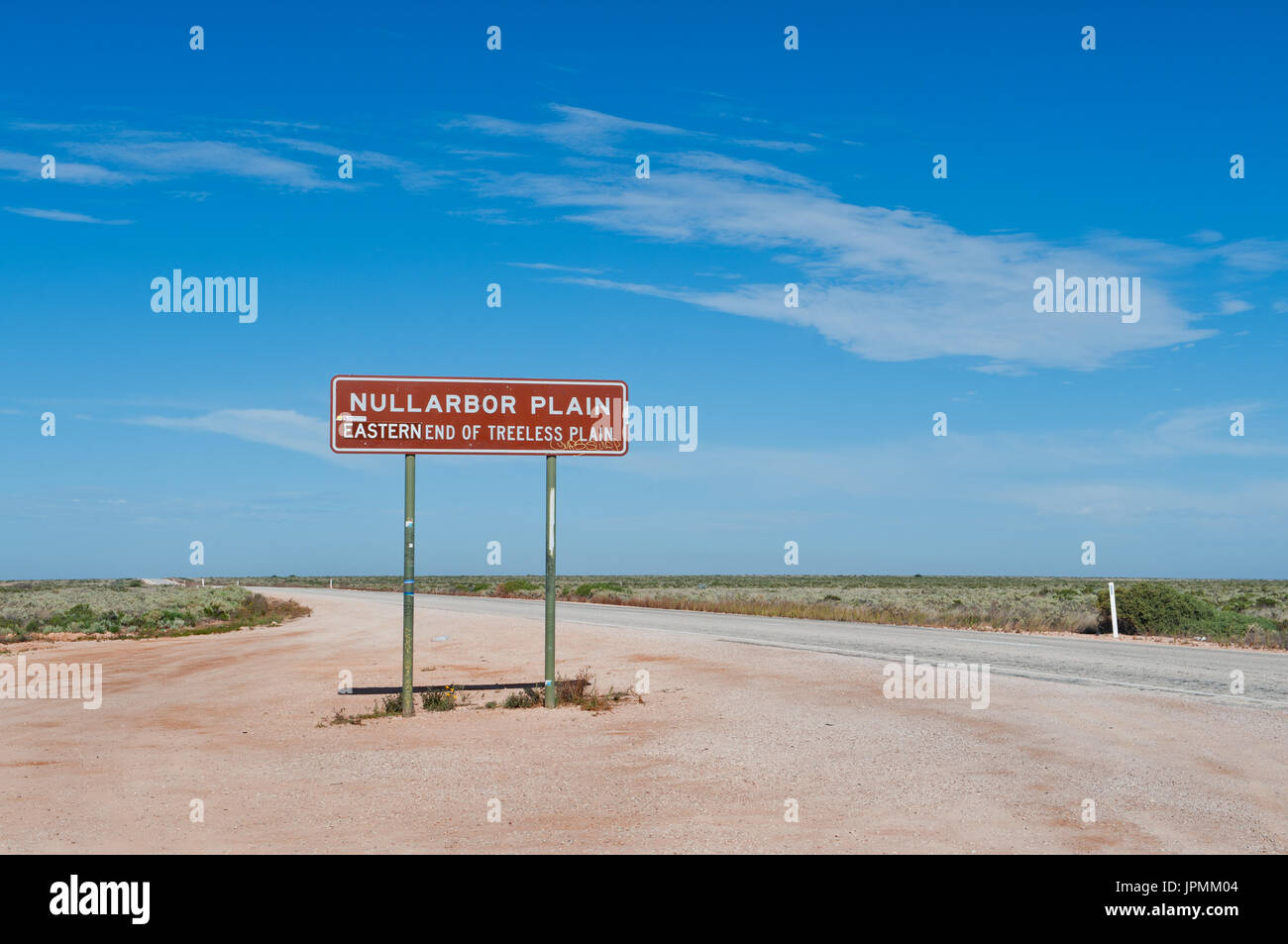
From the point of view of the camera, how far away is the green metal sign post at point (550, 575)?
42.9ft

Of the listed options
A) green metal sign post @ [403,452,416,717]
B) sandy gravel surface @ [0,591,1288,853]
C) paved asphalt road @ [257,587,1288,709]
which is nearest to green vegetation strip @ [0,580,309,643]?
paved asphalt road @ [257,587,1288,709]

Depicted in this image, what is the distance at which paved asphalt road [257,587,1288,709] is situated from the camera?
1426cm

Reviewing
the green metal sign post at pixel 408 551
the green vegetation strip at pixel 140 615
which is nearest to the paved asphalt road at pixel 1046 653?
the green metal sign post at pixel 408 551

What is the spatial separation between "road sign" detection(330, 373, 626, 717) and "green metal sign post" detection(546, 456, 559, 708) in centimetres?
1

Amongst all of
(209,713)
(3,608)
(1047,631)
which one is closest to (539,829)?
(209,713)

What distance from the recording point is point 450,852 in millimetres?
6578

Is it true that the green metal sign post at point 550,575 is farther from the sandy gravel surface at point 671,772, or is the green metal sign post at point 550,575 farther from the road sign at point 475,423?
the sandy gravel surface at point 671,772

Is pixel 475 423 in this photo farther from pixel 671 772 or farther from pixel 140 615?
pixel 140 615

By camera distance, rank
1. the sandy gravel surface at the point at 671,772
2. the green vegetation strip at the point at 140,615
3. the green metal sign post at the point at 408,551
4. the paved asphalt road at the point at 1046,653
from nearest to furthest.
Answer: the sandy gravel surface at the point at 671,772, the green metal sign post at the point at 408,551, the paved asphalt road at the point at 1046,653, the green vegetation strip at the point at 140,615

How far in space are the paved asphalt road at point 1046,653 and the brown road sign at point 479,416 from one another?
7.44 metres

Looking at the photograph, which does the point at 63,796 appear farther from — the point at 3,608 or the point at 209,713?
the point at 3,608

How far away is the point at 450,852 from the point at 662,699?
753 centimetres

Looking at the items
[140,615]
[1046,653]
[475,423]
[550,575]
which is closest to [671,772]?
[550,575]

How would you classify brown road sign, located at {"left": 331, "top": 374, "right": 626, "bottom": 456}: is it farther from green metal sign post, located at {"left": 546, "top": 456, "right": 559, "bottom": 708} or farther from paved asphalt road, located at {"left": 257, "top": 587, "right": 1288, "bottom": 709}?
paved asphalt road, located at {"left": 257, "top": 587, "right": 1288, "bottom": 709}
